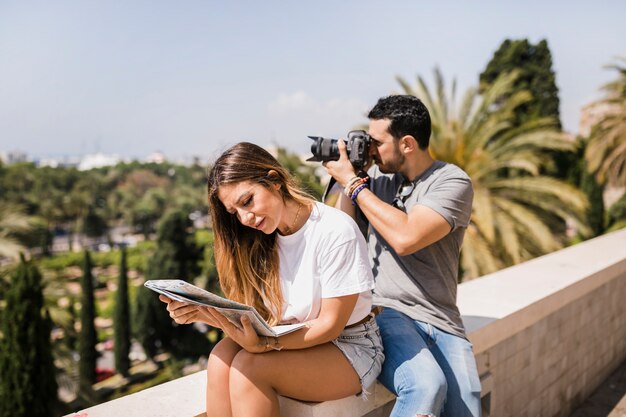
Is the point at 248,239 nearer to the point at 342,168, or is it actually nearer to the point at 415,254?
the point at 342,168

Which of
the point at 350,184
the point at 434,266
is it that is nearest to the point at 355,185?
the point at 350,184

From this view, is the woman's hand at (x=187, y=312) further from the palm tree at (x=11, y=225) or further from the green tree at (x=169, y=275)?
the green tree at (x=169, y=275)

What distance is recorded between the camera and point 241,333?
5.36 feet

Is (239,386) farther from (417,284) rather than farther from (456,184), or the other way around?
(456,184)

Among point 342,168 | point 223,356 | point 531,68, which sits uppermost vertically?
point 531,68

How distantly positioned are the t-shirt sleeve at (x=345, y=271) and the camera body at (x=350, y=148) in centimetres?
59

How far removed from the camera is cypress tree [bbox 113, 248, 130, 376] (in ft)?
76.9

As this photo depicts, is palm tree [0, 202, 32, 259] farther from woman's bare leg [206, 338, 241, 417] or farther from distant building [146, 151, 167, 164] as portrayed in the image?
distant building [146, 151, 167, 164]

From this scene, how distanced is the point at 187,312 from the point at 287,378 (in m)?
0.37

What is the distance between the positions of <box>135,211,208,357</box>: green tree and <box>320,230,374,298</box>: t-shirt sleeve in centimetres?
2248

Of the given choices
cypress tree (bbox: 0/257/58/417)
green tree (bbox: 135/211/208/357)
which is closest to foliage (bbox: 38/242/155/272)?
green tree (bbox: 135/211/208/357)

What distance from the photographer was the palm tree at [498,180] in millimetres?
8203

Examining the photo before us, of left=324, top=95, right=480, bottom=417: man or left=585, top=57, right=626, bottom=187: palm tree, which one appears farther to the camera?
left=585, top=57, right=626, bottom=187: palm tree

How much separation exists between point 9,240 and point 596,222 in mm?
16020
